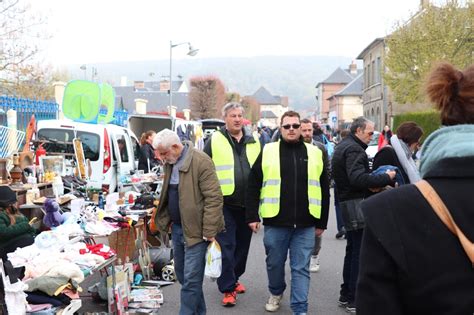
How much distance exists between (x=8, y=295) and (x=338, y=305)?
357 cm

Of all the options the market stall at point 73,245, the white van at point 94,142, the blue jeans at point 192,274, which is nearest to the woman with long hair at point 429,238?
the market stall at point 73,245

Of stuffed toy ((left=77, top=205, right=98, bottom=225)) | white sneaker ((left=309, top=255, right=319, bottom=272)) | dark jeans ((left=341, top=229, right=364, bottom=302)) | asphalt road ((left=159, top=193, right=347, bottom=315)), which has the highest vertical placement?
stuffed toy ((left=77, top=205, right=98, bottom=225))

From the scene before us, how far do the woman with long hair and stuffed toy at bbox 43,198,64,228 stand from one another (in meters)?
5.70

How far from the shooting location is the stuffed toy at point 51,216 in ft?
22.6

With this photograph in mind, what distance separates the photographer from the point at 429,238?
1.68m

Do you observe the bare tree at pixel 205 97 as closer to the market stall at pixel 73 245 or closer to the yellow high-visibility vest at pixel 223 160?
the market stall at pixel 73 245

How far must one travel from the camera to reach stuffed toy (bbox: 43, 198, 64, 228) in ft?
22.6

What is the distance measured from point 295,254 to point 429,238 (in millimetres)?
4091

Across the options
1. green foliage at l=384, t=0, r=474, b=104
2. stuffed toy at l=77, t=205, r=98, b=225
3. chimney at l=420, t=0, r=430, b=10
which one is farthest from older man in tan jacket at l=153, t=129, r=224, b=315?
chimney at l=420, t=0, r=430, b=10

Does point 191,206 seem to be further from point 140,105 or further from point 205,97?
point 205,97

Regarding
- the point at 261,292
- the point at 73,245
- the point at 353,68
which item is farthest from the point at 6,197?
the point at 353,68

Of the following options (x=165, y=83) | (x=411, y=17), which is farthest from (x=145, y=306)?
(x=165, y=83)

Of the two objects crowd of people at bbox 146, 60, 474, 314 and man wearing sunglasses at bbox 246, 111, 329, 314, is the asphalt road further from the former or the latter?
man wearing sunglasses at bbox 246, 111, 329, 314

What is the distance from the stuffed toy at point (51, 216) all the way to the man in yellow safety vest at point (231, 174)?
1.97 metres
